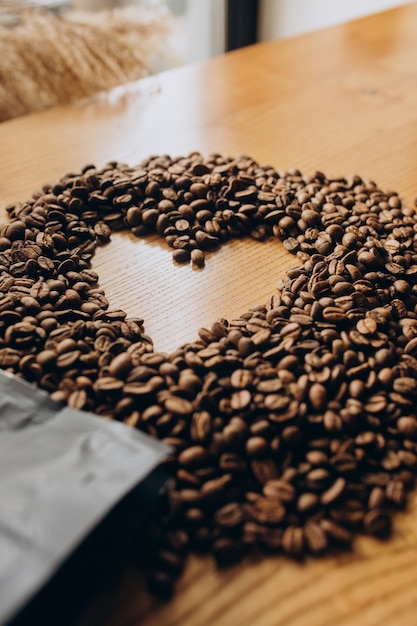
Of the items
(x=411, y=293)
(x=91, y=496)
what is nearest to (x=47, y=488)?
(x=91, y=496)

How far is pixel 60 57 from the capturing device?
203 centimetres

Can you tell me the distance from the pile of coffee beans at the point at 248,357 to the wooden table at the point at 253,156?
0.03 metres

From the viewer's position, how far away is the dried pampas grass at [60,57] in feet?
6.52

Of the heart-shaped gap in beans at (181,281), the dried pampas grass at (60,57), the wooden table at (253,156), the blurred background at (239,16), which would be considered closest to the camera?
the wooden table at (253,156)

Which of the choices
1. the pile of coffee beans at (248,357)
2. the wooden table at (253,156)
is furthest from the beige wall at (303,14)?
the pile of coffee beans at (248,357)

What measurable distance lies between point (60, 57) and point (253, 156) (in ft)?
3.04

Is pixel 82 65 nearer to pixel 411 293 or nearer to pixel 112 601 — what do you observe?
pixel 411 293

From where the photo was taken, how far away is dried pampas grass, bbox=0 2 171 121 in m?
1.99

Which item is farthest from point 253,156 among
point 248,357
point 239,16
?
point 239,16

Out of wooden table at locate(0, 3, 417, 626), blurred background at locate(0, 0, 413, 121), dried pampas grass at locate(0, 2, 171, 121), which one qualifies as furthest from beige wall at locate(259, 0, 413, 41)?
dried pampas grass at locate(0, 2, 171, 121)

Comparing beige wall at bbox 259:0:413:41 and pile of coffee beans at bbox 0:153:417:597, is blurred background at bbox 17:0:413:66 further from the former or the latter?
pile of coffee beans at bbox 0:153:417:597

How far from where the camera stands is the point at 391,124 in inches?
69.4

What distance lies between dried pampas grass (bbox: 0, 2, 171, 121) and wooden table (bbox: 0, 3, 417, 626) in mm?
117

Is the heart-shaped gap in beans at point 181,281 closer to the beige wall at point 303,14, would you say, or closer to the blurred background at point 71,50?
the blurred background at point 71,50
